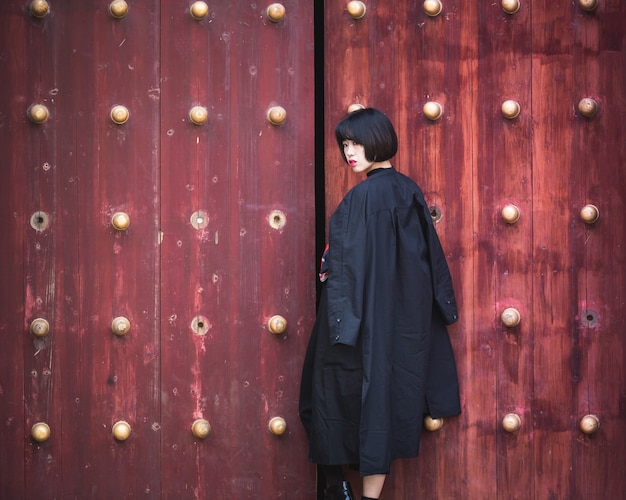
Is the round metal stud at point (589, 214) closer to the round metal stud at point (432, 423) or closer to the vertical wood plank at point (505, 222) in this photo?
the vertical wood plank at point (505, 222)

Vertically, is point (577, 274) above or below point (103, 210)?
below

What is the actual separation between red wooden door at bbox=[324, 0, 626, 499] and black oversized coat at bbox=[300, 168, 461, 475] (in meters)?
0.30

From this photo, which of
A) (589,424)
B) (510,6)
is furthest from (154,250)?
(589,424)

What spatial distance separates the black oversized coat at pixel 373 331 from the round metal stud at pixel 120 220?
66 centimetres

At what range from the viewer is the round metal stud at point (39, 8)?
2.69 metres

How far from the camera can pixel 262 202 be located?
279 centimetres

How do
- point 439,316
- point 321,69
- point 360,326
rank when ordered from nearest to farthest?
point 360,326 → point 439,316 → point 321,69

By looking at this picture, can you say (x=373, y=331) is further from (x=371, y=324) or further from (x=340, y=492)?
(x=340, y=492)

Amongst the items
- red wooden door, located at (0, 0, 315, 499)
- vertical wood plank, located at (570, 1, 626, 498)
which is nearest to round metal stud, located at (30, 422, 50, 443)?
red wooden door, located at (0, 0, 315, 499)

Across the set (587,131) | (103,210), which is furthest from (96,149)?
(587,131)

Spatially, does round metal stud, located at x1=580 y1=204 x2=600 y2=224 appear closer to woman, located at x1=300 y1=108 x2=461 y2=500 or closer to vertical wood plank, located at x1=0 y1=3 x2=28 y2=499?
woman, located at x1=300 y1=108 x2=461 y2=500

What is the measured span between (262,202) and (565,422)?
3.85 feet

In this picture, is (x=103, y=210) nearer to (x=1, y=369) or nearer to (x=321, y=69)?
(x=1, y=369)

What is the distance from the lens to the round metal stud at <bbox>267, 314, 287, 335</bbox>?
2740 millimetres
